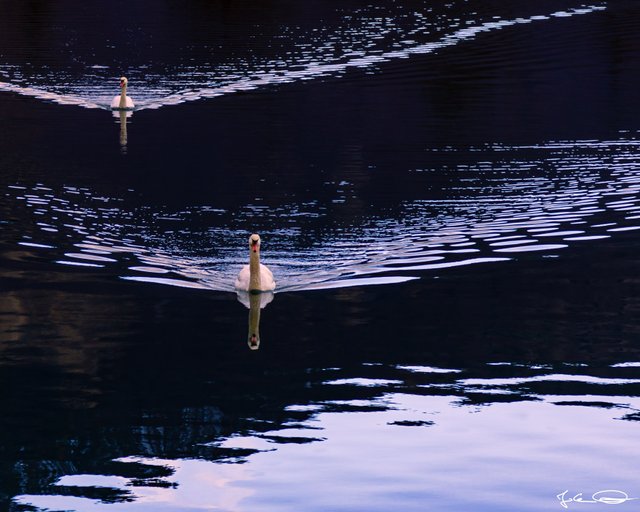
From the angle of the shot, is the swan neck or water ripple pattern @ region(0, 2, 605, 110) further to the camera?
water ripple pattern @ region(0, 2, 605, 110)

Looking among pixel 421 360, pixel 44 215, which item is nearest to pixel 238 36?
pixel 44 215

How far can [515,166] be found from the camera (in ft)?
132

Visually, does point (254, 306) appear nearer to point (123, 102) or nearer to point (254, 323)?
point (254, 323)

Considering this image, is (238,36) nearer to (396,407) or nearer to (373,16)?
(373,16)

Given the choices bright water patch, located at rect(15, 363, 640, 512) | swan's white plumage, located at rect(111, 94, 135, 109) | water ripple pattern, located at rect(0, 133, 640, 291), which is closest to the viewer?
bright water patch, located at rect(15, 363, 640, 512)

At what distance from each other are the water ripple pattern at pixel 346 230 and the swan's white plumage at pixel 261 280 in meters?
0.49

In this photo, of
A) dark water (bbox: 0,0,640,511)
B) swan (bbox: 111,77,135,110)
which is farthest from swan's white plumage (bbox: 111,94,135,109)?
dark water (bbox: 0,0,640,511)

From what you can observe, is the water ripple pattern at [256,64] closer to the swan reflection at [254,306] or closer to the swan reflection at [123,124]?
the swan reflection at [123,124]

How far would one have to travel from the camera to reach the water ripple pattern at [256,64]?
5847cm

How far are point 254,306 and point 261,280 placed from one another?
30.1 inches
